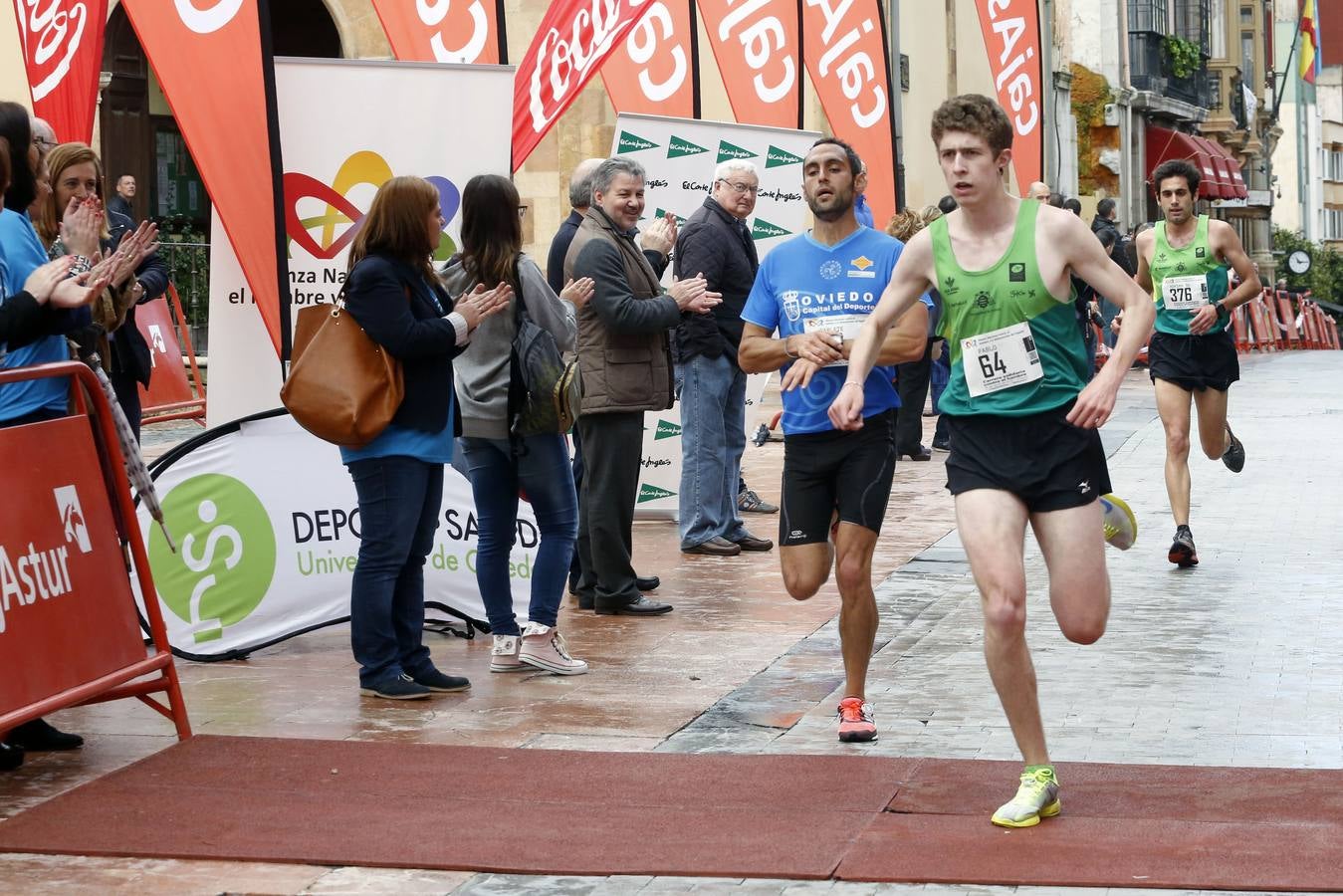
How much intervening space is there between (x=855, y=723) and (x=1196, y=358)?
15.4ft

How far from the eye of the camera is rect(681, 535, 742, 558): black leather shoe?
10.5 metres

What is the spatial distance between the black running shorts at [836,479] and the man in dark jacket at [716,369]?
351 cm

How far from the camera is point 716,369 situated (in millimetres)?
10359

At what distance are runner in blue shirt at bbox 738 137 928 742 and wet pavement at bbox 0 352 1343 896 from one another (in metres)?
0.50

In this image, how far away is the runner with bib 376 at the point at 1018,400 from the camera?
17.6 feet

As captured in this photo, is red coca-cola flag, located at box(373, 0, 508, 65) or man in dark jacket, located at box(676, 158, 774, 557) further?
man in dark jacket, located at box(676, 158, 774, 557)

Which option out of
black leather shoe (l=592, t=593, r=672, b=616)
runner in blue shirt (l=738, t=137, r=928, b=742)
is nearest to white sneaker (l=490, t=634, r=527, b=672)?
black leather shoe (l=592, t=593, r=672, b=616)

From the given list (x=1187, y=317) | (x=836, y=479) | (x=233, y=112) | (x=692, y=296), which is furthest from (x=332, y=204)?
(x=1187, y=317)

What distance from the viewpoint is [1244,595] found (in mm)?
9211

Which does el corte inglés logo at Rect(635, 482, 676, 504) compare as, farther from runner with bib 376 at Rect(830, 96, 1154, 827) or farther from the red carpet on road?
runner with bib 376 at Rect(830, 96, 1154, 827)

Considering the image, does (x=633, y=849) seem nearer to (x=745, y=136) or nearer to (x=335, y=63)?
(x=335, y=63)

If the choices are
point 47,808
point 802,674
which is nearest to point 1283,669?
point 802,674

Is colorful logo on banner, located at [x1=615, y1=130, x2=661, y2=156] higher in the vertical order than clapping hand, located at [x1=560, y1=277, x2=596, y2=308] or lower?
higher

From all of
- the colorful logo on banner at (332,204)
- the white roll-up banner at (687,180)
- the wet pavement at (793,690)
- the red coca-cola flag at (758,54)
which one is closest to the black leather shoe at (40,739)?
the wet pavement at (793,690)
